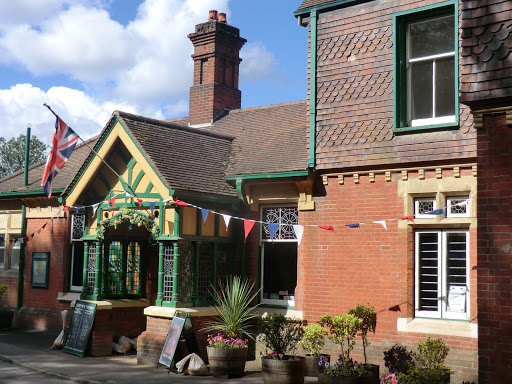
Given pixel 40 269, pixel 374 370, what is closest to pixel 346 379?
pixel 374 370

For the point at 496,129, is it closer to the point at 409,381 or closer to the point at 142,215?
the point at 409,381

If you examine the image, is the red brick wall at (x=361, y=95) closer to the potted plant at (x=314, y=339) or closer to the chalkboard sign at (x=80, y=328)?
the potted plant at (x=314, y=339)

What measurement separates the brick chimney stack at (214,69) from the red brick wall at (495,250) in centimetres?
1196

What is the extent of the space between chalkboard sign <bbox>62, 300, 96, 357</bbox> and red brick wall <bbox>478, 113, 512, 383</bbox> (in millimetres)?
8706

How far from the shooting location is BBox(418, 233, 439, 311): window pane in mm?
10576

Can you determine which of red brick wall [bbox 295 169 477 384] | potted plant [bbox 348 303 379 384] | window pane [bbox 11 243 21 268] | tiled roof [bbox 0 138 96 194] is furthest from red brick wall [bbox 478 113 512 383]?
window pane [bbox 11 243 21 268]

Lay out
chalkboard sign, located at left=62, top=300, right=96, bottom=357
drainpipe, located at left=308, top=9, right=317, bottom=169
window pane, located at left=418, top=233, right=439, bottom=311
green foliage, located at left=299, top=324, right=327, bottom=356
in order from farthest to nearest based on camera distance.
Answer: chalkboard sign, located at left=62, top=300, right=96, bottom=357 → drainpipe, located at left=308, top=9, right=317, bottom=169 → window pane, located at left=418, top=233, right=439, bottom=311 → green foliage, located at left=299, top=324, right=327, bottom=356

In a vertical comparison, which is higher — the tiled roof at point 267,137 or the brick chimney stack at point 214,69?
the brick chimney stack at point 214,69

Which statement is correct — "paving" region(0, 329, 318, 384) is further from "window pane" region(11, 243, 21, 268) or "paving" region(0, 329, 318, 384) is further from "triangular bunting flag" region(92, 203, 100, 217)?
"window pane" region(11, 243, 21, 268)

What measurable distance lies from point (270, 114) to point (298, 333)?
7.02 m

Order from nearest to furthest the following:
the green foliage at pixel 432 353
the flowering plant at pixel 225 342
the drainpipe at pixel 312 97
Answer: the green foliage at pixel 432 353, the flowering plant at pixel 225 342, the drainpipe at pixel 312 97

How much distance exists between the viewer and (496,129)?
24.3ft

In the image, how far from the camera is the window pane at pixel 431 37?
A: 10.9 m

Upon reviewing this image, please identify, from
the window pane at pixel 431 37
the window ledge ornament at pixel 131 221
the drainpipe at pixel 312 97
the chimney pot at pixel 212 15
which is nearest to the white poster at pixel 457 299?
the drainpipe at pixel 312 97
